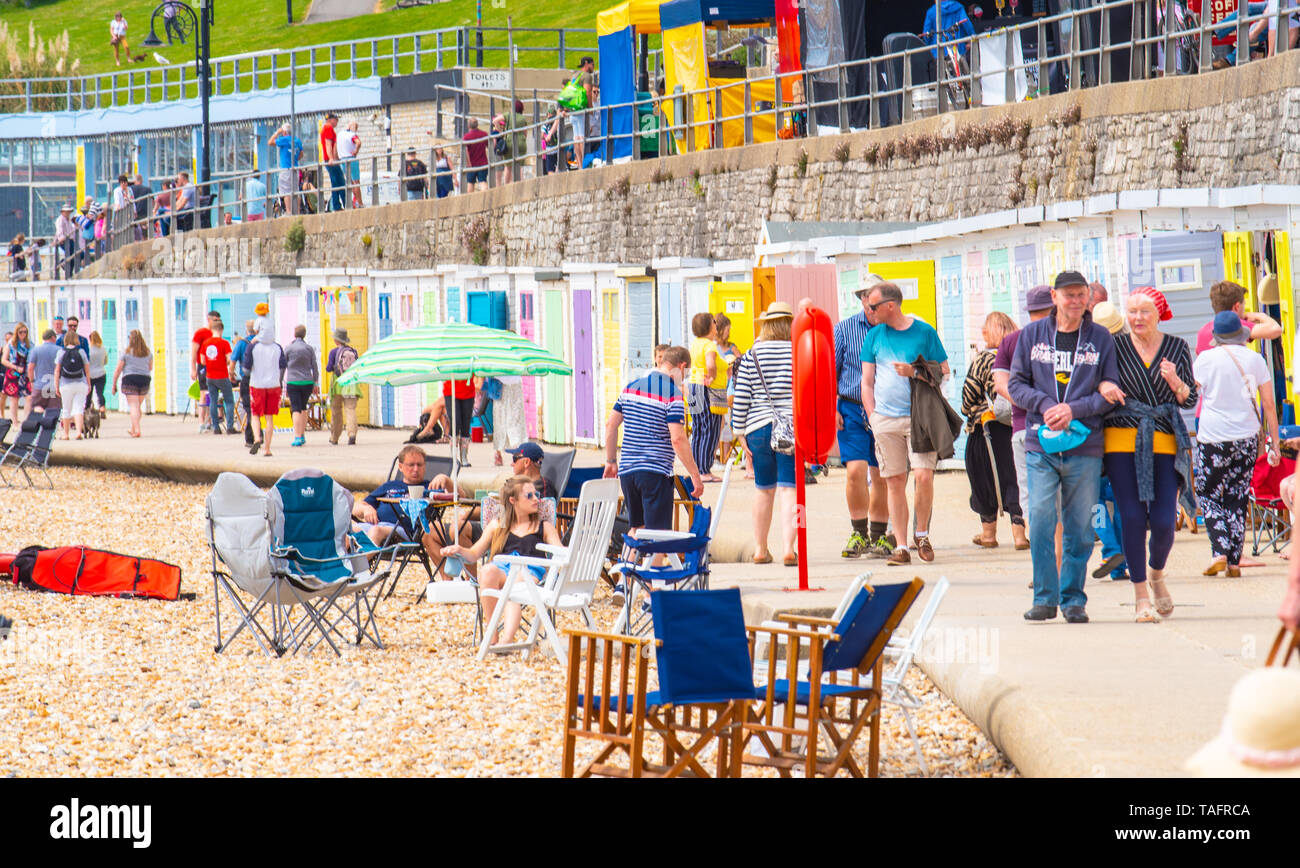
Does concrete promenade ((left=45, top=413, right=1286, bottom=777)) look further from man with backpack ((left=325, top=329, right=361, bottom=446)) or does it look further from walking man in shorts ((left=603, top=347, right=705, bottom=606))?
man with backpack ((left=325, top=329, right=361, bottom=446))

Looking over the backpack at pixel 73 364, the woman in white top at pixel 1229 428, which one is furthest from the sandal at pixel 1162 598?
the backpack at pixel 73 364

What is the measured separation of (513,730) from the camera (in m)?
7.33

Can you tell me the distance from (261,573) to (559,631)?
1.63 meters

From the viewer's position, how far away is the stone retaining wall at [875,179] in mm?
12336

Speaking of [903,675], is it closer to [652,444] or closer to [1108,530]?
[1108,530]

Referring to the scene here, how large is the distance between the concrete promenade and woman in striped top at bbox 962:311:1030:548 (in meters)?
0.17

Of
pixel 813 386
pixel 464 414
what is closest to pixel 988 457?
pixel 813 386


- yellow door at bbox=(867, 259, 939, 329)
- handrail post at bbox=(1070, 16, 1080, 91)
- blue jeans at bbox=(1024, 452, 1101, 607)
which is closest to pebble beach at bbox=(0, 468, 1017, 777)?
blue jeans at bbox=(1024, 452, 1101, 607)

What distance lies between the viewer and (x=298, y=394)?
65.6 feet

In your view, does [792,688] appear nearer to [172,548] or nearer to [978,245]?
[978,245]

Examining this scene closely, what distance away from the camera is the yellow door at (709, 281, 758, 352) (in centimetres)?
1648

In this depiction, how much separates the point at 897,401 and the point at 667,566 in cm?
154

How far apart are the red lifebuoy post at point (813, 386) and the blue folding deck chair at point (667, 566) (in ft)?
1.68
